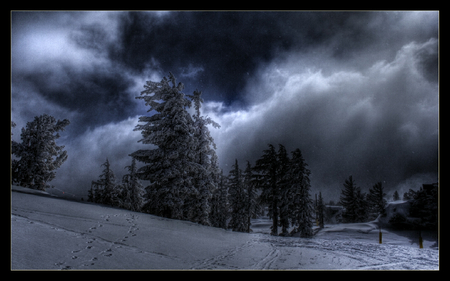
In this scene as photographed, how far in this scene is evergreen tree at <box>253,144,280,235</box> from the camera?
17.3 m

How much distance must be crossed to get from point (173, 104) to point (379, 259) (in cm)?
1310

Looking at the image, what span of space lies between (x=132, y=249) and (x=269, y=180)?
45.3 ft

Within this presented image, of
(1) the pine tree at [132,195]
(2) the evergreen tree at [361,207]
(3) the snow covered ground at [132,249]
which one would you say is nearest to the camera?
(3) the snow covered ground at [132,249]

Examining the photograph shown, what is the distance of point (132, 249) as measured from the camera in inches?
223

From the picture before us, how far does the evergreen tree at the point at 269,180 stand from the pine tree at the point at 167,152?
22.6 ft

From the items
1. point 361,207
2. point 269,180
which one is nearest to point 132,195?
point 269,180

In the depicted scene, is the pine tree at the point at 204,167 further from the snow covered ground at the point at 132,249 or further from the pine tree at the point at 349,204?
the pine tree at the point at 349,204

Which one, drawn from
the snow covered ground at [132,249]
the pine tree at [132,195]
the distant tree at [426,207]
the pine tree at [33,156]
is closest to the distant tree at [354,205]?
the distant tree at [426,207]

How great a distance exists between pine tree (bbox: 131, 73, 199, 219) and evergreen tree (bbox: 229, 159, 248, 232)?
48.2 feet

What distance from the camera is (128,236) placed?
6387mm

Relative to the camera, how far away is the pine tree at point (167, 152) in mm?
11867
